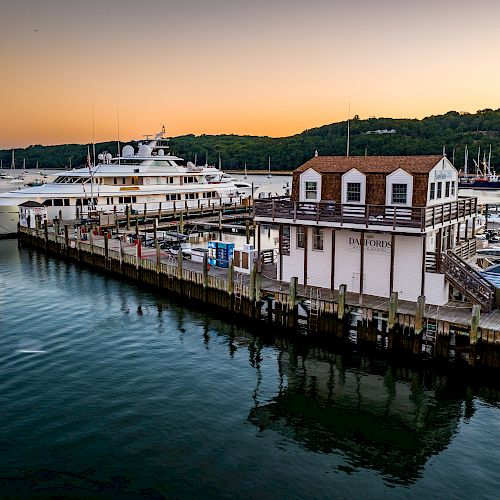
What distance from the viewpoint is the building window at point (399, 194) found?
1129 inches

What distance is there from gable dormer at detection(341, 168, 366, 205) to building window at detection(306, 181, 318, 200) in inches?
73.1

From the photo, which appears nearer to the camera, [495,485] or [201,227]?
[495,485]

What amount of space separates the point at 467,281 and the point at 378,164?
25.2ft

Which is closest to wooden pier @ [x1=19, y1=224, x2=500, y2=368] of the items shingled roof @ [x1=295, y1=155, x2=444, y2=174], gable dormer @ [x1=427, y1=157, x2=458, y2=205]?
gable dormer @ [x1=427, y1=157, x2=458, y2=205]

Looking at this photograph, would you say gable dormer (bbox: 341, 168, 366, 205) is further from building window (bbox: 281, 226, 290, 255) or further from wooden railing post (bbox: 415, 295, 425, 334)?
wooden railing post (bbox: 415, 295, 425, 334)

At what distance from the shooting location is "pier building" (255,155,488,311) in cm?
2716

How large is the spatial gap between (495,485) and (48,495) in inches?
522

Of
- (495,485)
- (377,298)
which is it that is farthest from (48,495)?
(377,298)

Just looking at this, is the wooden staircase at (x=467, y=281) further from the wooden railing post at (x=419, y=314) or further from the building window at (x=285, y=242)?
the building window at (x=285, y=242)

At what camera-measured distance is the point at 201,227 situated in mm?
70500

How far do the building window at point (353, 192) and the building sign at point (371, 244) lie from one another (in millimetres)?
2072

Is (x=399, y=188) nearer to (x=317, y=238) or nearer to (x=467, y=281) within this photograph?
(x=317, y=238)

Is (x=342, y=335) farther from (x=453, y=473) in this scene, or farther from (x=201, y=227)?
(x=201, y=227)

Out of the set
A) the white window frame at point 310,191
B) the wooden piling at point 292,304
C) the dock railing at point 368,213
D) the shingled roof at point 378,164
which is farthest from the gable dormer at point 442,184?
the wooden piling at point 292,304
